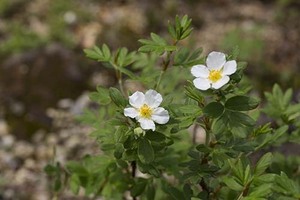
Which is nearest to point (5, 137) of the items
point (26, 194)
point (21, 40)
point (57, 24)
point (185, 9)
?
point (26, 194)

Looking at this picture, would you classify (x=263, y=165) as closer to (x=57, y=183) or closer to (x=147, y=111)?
(x=147, y=111)

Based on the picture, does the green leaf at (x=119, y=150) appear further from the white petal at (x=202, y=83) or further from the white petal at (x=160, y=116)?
the white petal at (x=202, y=83)

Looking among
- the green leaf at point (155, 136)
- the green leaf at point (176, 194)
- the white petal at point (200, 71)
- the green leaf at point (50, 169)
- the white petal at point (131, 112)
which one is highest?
the white petal at point (200, 71)

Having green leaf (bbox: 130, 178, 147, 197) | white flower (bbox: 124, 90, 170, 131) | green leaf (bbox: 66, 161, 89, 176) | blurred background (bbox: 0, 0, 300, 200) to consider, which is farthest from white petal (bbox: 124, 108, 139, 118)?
blurred background (bbox: 0, 0, 300, 200)

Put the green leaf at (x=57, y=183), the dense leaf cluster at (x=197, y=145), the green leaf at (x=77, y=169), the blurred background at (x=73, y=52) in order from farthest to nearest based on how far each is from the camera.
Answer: the blurred background at (x=73, y=52), the green leaf at (x=57, y=183), the green leaf at (x=77, y=169), the dense leaf cluster at (x=197, y=145)

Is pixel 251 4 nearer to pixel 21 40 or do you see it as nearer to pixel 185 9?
pixel 185 9

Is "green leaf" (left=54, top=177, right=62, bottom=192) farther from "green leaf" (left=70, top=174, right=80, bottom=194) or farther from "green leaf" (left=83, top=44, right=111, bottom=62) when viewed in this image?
"green leaf" (left=83, top=44, right=111, bottom=62)

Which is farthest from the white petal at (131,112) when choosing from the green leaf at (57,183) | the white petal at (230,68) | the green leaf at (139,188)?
the green leaf at (57,183)
